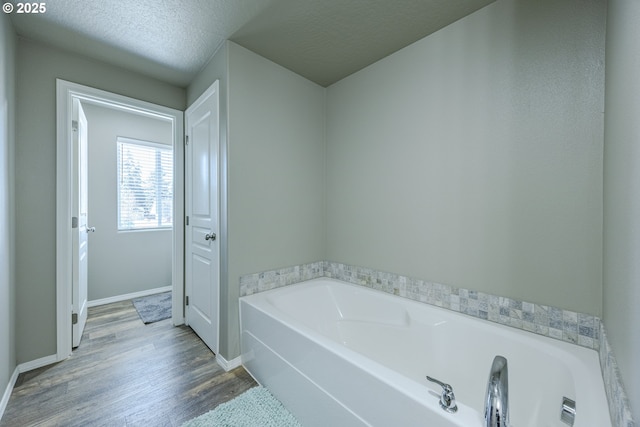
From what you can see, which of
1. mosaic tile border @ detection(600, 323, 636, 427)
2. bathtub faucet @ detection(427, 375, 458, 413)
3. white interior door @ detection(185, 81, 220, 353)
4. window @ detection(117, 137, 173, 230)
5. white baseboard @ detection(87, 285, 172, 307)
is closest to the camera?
mosaic tile border @ detection(600, 323, 636, 427)

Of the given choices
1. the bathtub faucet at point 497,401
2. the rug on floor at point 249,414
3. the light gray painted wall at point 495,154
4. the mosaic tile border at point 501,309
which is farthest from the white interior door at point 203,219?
the bathtub faucet at point 497,401

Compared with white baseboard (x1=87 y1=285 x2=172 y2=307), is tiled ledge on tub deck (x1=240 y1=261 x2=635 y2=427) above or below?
above

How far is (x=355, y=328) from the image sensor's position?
1988 millimetres

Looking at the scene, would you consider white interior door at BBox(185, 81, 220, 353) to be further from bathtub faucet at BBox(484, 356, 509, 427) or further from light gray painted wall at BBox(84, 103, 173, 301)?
bathtub faucet at BBox(484, 356, 509, 427)

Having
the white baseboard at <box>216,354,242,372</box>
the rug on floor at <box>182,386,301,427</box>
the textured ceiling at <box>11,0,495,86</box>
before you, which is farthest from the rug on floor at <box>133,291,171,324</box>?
the textured ceiling at <box>11,0,495,86</box>

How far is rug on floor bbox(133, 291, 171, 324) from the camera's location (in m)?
2.77

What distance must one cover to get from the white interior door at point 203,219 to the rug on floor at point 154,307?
Result: 1.51 feet

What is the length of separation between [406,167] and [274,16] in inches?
52.1

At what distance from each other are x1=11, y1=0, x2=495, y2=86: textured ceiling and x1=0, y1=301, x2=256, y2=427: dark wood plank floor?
239 centimetres

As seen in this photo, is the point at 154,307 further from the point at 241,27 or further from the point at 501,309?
the point at 501,309

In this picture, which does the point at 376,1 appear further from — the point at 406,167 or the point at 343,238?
the point at 343,238

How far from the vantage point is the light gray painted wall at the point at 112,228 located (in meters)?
3.17

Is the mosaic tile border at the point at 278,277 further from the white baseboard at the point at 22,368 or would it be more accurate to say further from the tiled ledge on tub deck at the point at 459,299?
the white baseboard at the point at 22,368

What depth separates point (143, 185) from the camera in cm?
358
